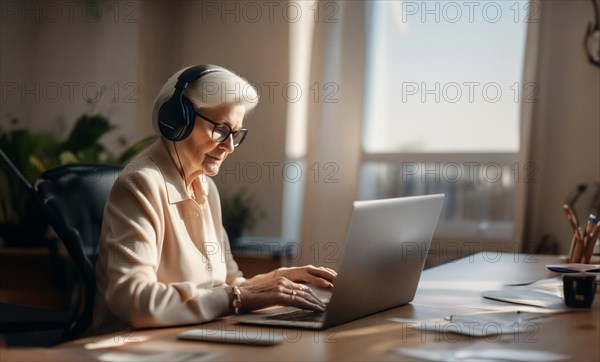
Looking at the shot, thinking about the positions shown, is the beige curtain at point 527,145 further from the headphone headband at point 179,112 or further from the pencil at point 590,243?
the headphone headband at point 179,112

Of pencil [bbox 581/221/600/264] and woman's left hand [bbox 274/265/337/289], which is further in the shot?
pencil [bbox 581/221/600/264]

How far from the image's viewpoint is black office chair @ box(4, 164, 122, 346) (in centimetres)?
186

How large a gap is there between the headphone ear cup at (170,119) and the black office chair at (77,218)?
0.26 m

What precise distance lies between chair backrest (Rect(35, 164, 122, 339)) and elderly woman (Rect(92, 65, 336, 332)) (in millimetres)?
49

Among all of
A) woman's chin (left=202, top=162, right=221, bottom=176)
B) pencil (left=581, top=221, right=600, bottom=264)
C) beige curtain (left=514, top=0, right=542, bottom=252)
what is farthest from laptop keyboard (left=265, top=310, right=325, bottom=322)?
beige curtain (left=514, top=0, right=542, bottom=252)

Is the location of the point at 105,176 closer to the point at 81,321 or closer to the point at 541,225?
the point at 81,321

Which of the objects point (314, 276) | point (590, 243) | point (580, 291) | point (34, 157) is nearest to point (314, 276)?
point (314, 276)

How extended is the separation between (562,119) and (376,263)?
288cm

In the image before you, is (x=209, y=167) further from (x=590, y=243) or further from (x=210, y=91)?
(x=590, y=243)

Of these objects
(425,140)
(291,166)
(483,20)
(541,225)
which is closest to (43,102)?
(291,166)

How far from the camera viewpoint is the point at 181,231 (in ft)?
6.04

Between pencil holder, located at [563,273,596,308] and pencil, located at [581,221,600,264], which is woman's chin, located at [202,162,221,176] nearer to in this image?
pencil holder, located at [563,273,596,308]

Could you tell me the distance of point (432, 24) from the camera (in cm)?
441

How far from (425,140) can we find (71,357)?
11.2 feet
